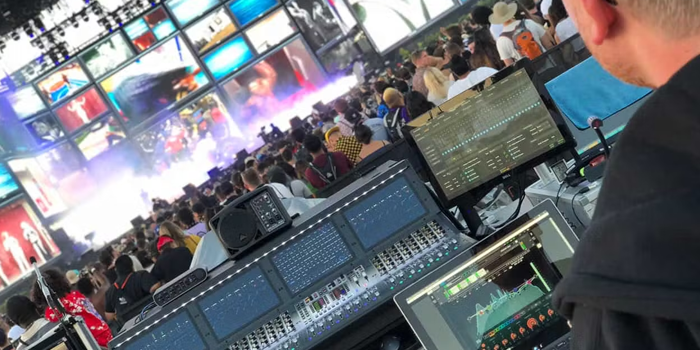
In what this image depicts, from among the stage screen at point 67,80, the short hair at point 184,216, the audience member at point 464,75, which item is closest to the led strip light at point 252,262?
the audience member at point 464,75

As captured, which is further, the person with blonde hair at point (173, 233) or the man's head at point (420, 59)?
the man's head at point (420, 59)

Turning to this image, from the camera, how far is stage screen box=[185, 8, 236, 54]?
18.6 m

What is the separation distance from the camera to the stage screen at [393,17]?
54.5 ft

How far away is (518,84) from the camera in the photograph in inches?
119

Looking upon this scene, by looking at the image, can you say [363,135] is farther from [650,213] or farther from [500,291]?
[650,213]

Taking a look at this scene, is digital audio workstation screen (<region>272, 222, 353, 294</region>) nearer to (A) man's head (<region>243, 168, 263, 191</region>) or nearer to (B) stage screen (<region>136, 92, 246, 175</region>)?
(A) man's head (<region>243, 168, 263, 191</region>)

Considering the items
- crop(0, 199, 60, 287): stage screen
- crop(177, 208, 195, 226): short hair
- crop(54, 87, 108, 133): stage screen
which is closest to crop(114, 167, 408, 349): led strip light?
crop(177, 208, 195, 226): short hair

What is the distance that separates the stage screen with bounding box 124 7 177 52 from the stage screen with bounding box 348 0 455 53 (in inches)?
195

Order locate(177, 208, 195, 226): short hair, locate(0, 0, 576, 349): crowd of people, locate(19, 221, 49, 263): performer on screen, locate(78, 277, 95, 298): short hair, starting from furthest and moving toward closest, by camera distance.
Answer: locate(19, 221, 49, 263): performer on screen, locate(177, 208, 195, 226): short hair, locate(78, 277, 95, 298): short hair, locate(0, 0, 576, 349): crowd of people

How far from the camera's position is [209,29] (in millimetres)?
18625

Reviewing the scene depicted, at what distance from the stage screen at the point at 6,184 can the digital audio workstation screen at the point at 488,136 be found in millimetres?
16527

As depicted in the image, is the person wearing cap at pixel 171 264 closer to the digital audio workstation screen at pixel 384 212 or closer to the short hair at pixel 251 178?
the short hair at pixel 251 178

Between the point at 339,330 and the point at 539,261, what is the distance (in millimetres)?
960

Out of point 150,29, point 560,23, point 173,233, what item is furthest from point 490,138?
point 150,29
